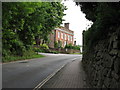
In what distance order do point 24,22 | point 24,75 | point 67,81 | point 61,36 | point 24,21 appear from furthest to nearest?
point 61,36, point 24,22, point 24,21, point 24,75, point 67,81

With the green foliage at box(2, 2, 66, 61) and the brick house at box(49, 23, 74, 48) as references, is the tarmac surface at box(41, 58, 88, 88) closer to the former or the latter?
the green foliage at box(2, 2, 66, 61)

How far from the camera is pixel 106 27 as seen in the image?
491 centimetres

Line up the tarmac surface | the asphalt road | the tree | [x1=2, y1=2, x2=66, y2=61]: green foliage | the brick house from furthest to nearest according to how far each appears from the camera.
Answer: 1. the brick house
2. [x1=2, y1=2, x2=66, y2=61]: green foliage
3. the tree
4. the asphalt road
5. the tarmac surface

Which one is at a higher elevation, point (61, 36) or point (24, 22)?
point (61, 36)

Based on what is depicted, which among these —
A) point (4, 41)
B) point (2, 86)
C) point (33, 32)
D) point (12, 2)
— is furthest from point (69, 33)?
point (2, 86)

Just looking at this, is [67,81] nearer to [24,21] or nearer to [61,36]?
[24,21]

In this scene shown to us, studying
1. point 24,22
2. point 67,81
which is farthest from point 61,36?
point 67,81

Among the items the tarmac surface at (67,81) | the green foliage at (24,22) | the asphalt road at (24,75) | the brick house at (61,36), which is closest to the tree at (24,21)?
the green foliage at (24,22)

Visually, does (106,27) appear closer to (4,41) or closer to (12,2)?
(12,2)

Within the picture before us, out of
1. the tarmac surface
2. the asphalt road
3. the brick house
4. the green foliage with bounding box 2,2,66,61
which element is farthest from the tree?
the brick house

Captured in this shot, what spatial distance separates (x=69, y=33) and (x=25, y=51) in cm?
5487

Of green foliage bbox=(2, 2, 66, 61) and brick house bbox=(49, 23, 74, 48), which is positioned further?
brick house bbox=(49, 23, 74, 48)

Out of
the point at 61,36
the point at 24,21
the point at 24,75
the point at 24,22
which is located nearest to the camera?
the point at 24,75

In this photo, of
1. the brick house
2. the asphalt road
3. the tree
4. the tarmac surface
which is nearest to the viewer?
the tarmac surface
